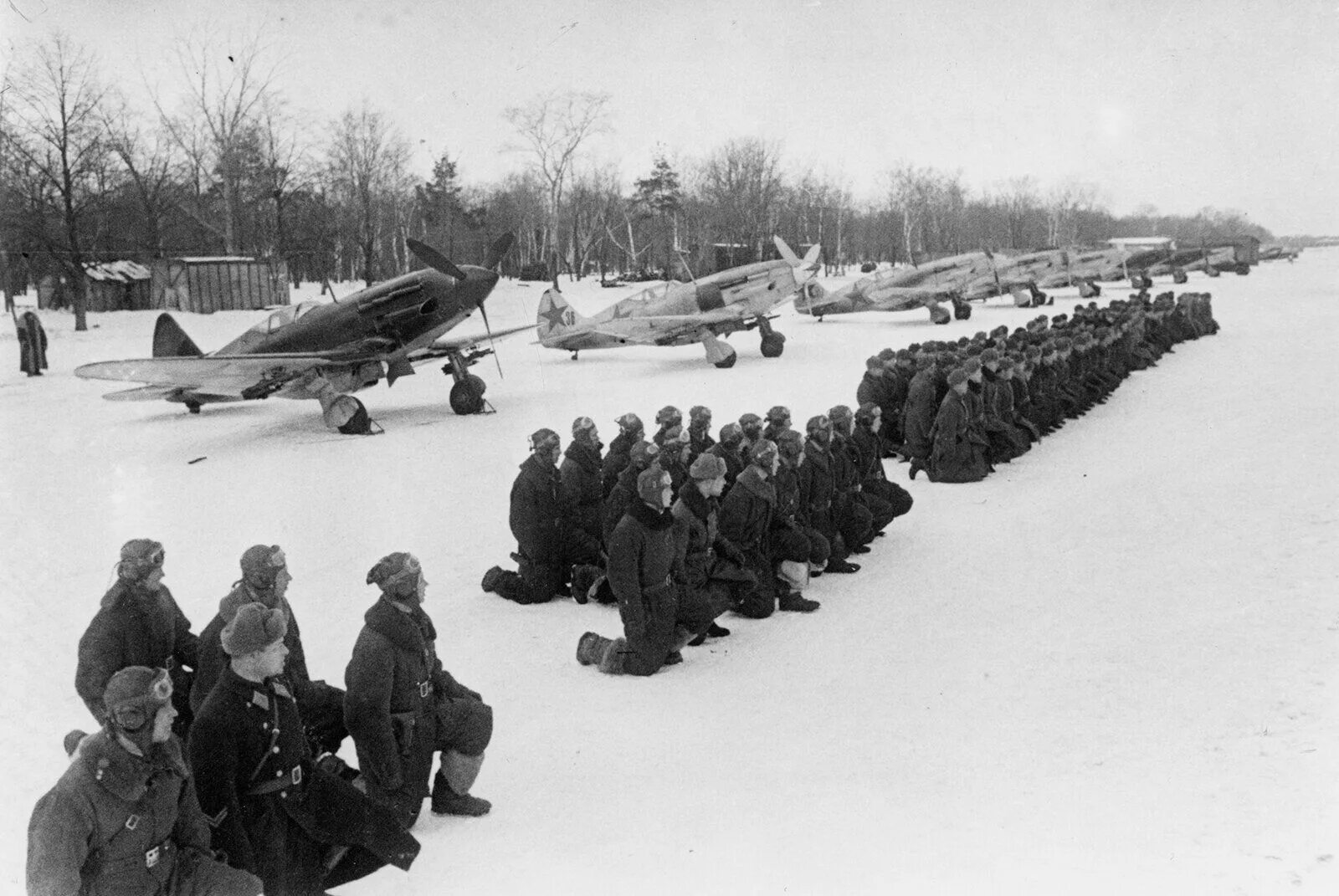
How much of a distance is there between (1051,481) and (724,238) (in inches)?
1735

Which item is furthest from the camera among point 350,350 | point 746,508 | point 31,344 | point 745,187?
point 745,187

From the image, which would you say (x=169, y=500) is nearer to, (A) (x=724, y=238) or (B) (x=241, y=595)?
(B) (x=241, y=595)

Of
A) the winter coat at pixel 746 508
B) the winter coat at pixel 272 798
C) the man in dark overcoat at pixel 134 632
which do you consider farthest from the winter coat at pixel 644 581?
the winter coat at pixel 272 798

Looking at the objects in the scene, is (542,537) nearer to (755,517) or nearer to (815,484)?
(755,517)

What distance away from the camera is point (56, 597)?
324 inches

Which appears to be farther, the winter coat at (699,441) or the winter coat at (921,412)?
the winter coat at (921,412)

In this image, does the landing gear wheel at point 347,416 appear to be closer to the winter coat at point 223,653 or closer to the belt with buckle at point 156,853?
the winter coat at point 223,653

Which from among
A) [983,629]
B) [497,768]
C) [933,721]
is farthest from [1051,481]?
[497,768]

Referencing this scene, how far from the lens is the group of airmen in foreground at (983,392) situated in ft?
39.8

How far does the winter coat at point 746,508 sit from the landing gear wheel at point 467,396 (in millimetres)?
9912

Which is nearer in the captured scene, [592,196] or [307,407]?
[307,407]

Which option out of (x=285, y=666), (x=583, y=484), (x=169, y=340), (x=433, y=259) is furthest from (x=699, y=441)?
(x=169, y=340)

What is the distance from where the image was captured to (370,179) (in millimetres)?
17859

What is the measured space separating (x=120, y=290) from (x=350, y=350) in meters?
23.6
